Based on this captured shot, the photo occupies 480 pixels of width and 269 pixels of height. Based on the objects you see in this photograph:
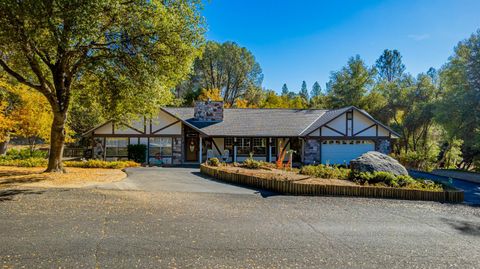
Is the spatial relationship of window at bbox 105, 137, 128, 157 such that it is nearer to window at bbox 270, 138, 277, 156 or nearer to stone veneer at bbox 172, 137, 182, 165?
stone veneer at bbox 172, 137, 182, 165

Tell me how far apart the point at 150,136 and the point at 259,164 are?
9.98 meters

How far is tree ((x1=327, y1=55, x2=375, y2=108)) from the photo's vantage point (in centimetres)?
3766

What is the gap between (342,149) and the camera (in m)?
23.9

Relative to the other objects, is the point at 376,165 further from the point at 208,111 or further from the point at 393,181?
the point at 208,111

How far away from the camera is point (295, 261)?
5453 millimetres

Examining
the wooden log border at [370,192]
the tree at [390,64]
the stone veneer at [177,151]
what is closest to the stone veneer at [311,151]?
the stone veneer at [177,151]

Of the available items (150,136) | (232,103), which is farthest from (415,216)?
(232,103)

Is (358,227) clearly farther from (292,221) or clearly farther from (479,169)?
(479,169)

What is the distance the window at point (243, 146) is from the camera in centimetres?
2403

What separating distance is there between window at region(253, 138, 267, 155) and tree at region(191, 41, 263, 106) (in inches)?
890

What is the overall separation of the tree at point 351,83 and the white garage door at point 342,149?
45.3 ft

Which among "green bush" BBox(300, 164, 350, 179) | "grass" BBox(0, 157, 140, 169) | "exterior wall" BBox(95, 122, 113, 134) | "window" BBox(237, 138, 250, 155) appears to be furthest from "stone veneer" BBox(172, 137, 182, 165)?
"green bush" BBox(300, 164, 350, 179)

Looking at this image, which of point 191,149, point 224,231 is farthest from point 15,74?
point 191,149

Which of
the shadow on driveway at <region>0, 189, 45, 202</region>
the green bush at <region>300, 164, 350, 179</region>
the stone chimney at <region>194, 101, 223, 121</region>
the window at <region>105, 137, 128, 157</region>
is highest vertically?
the stone chimney at <region>194, 101, 223, 121</region>
